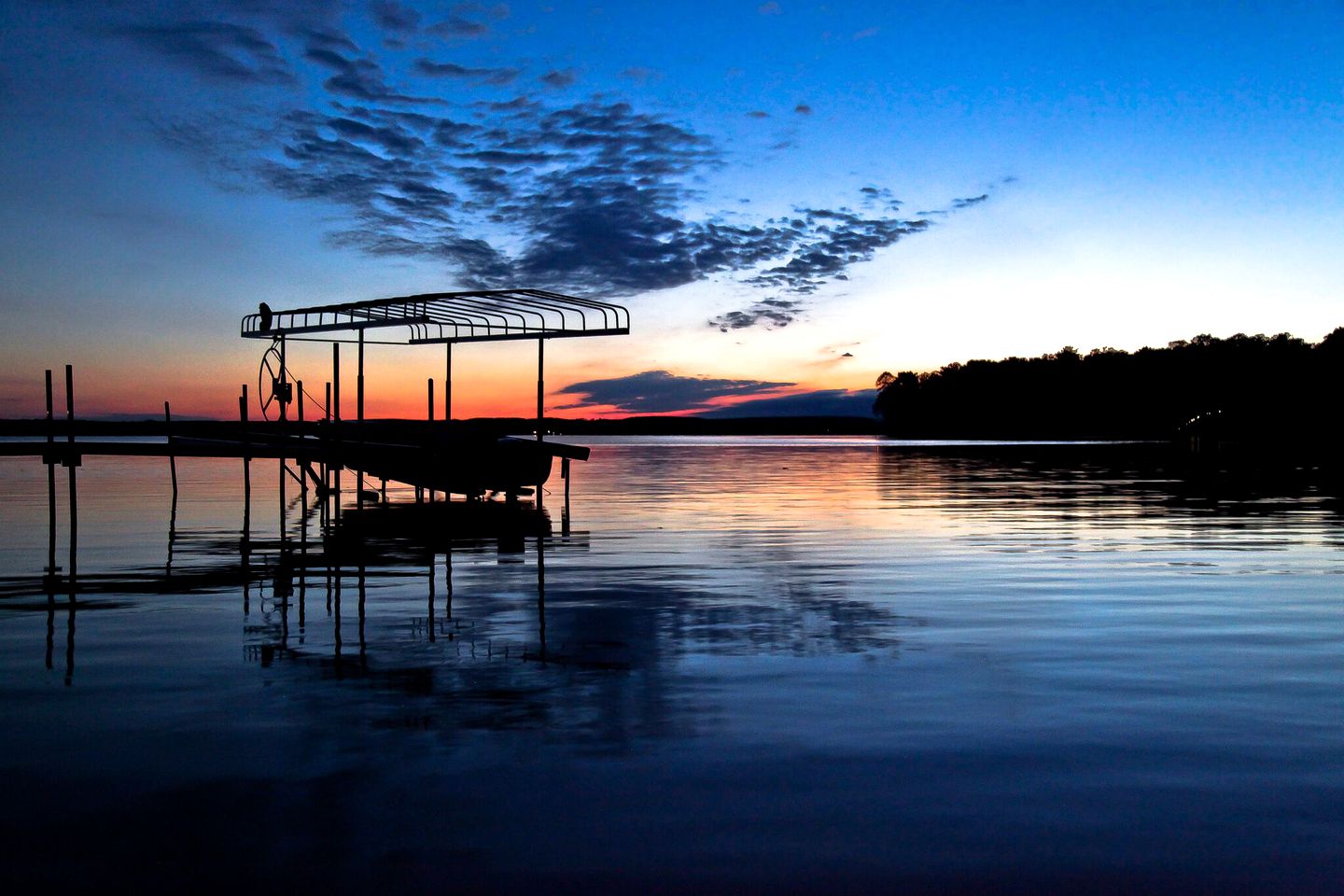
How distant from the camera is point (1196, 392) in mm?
149750

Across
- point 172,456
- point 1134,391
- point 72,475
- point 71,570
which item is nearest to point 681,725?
point 71,570

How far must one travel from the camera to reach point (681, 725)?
6500 mm

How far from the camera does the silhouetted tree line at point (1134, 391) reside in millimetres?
127188

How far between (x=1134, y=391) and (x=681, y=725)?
166885 millimetres

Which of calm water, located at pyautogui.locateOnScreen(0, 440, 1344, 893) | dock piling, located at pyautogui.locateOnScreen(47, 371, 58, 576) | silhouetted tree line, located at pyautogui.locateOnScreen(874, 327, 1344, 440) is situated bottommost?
calm water, located at pyautogui.locateOnScreen(0, 440, 1344, 893)

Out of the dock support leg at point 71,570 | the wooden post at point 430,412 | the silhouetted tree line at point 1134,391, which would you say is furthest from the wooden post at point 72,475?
the silhouetted tree line at point 1134,391

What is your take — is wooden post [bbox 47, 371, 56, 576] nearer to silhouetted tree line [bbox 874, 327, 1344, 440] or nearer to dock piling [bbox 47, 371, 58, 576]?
dock piling [bbox 47, 371, 58, 576]

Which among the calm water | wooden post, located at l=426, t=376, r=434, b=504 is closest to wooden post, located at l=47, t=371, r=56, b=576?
the calm water

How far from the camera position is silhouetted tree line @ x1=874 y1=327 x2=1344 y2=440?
12719 cm

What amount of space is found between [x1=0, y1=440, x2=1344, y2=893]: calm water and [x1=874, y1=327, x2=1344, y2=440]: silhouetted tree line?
347 feet

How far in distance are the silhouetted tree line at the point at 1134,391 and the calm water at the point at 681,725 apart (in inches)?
4170

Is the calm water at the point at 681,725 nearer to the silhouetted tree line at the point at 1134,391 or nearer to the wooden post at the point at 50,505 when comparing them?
the wooden post at the point at 50,505

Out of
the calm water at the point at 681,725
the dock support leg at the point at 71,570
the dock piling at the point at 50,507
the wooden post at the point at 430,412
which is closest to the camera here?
the calm water at the point at 681,725

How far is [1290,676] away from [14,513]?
81.4 ft
